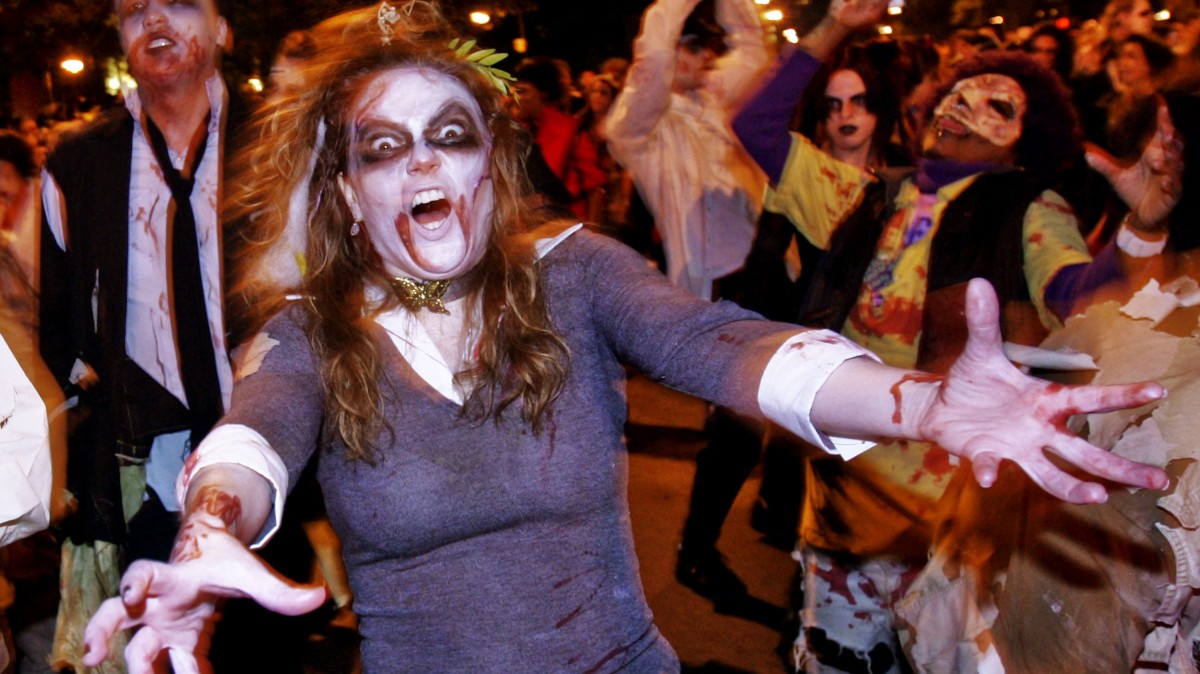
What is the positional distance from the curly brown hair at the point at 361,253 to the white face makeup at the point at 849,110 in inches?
75.9

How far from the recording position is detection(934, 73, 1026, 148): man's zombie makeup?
337cm

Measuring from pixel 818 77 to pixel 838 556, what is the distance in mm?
1873

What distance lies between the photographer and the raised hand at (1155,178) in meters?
2.60

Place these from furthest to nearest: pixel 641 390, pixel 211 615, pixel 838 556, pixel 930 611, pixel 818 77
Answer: pixel 641 390 < pixel 818 77 < pixel 838 556 < pixel 930 611 < pixel 211 615

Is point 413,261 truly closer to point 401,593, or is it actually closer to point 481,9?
point 401,593

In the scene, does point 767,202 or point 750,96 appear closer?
point 750,96

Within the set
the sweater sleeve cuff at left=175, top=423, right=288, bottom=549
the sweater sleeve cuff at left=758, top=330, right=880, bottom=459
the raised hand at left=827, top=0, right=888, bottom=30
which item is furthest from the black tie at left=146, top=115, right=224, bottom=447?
the sweater sleeve cuff at left=758, top=330, right=880, bottom=459

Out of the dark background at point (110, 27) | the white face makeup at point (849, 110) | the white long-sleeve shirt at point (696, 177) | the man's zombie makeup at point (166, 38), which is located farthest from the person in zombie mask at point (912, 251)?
the dark background at point (110, 27)

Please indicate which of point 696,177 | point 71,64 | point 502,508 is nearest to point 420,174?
point 502,508

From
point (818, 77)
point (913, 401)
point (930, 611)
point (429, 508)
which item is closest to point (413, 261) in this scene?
point (429, 508)

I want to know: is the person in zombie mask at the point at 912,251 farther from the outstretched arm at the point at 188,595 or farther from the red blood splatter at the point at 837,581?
the outstretched arm at the point at 188,595

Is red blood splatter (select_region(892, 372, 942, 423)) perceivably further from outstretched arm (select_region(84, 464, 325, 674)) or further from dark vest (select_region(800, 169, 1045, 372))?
dark vest (select_region(800, 169, 1045, 372))

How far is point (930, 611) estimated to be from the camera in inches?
102

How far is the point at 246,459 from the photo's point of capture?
160cm
